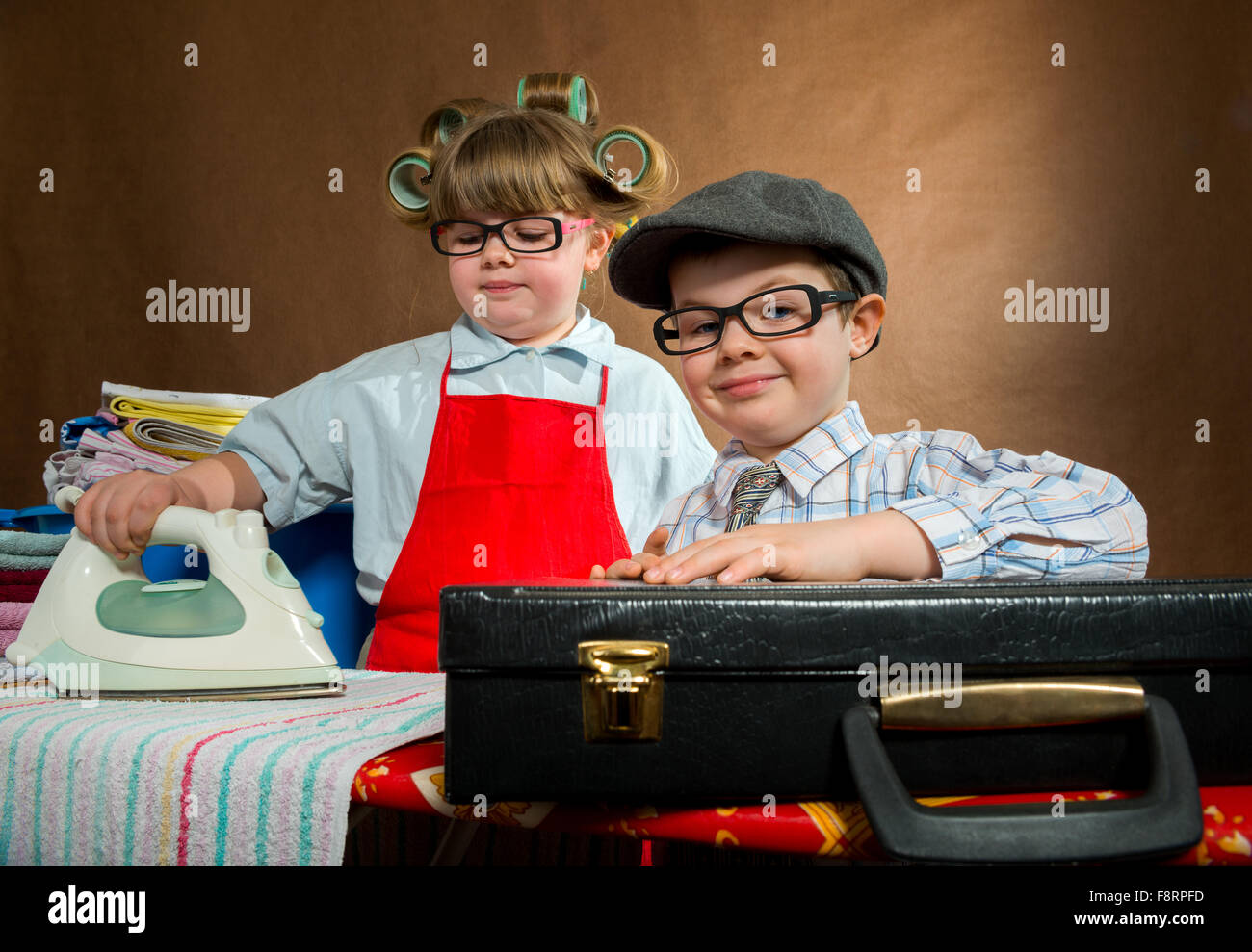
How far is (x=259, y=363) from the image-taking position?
5.78ft

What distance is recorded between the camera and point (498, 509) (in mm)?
1148

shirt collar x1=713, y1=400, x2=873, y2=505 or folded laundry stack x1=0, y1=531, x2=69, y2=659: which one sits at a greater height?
shirt collar x1=713, y1=400, x2=873, y2=505

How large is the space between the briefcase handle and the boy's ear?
1.96 feet

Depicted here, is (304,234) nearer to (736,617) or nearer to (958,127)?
(958,127)

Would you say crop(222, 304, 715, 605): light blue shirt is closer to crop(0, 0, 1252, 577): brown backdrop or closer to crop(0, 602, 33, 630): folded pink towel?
crop(0, 602, 33, 630): folded pink towel

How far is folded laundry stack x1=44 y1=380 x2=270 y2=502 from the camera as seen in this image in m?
1.20

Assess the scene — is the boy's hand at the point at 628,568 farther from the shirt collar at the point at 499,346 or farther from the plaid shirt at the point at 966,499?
the shirt collar at the point at 499,346

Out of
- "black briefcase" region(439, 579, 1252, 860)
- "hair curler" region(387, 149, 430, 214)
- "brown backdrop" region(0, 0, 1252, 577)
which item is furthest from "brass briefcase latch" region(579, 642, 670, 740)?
"brown backdrop" region(0, 0, 1252, 577)

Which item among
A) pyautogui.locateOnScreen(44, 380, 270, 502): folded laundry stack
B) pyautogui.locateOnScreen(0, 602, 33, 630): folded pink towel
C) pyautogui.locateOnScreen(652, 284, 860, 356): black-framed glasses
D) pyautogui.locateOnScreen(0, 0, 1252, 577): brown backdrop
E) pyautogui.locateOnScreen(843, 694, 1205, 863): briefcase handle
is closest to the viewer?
pyautogui.locateOnScreen(843, 694, 1205, 863): briefcase handle

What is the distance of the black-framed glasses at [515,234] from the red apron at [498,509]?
0.17 meters

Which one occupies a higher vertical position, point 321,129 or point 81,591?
point 321,129
